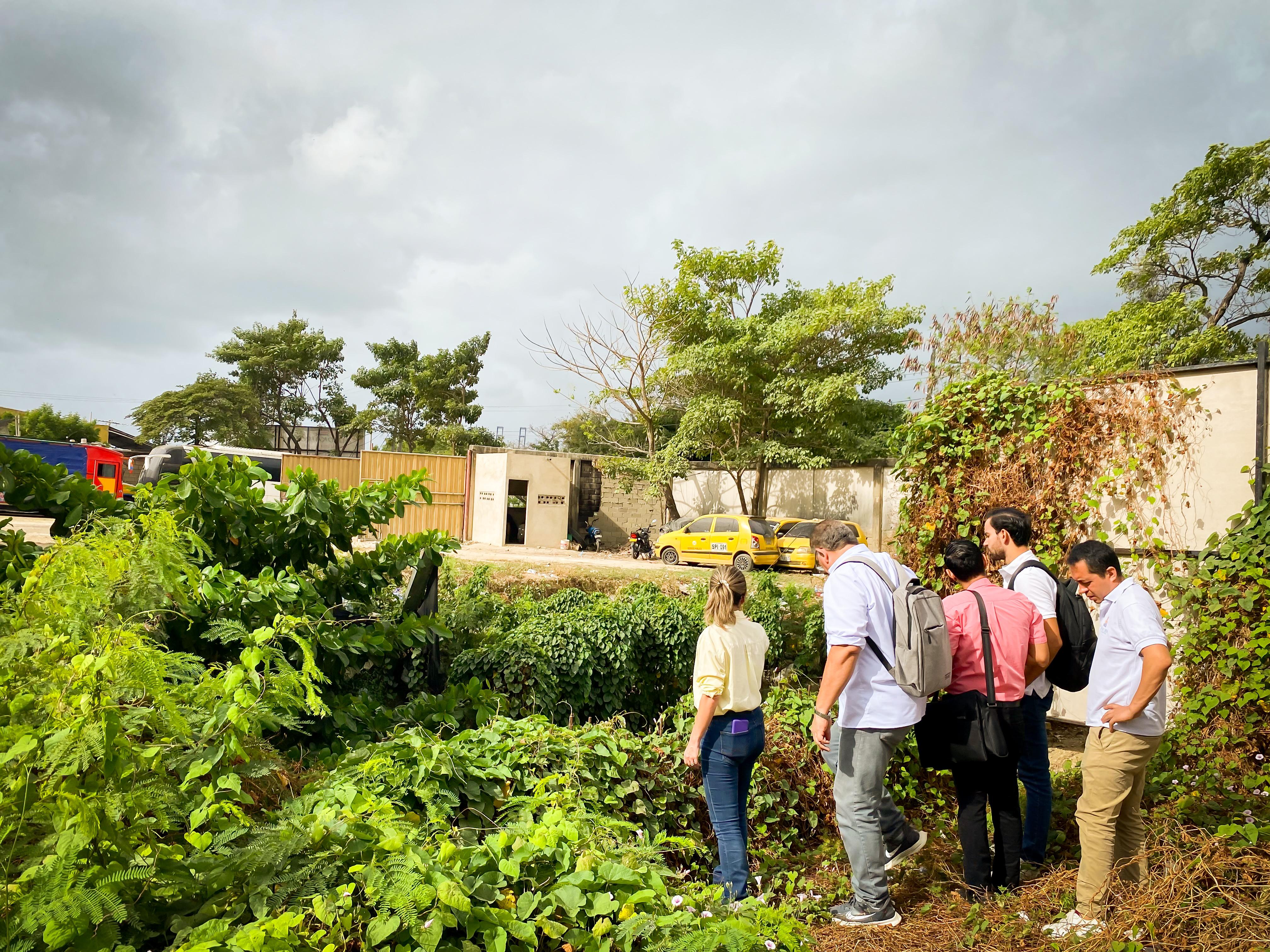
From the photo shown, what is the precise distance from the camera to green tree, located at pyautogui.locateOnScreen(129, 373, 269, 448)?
3912 centimetres

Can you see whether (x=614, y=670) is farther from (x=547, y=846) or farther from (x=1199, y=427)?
(x=1199, y=427)

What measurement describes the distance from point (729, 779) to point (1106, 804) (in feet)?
5.01

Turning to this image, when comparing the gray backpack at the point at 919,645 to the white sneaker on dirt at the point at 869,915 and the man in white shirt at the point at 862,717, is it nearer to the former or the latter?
the man in white shirt at the point at 862,717

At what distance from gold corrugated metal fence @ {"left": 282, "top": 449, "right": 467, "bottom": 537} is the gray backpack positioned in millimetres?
19351

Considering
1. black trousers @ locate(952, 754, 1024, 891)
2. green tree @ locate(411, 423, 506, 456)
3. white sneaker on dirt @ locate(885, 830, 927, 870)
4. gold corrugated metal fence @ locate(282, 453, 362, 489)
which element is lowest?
white sneaker on dirt @ locate(885, 830, 927, 870)

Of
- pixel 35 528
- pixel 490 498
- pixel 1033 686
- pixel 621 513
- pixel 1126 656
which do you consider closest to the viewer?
pixel 1126 656

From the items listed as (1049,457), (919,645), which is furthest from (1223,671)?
(919,645)

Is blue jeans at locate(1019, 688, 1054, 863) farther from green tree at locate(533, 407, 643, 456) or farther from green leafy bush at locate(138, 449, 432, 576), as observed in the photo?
green tree at locate(533, 407, 643, 456)

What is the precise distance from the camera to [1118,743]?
116 inches

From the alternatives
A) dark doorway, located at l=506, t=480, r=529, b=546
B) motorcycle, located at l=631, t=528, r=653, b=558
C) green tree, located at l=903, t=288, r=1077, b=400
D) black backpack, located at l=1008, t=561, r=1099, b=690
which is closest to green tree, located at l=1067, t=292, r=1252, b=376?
green tree, located at l=903, t=288, r=1077, b=400

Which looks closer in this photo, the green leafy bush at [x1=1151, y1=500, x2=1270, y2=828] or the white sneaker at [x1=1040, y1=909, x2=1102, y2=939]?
the white sneaker at [x1=1040, y1=909, x2=1102, y2=939]

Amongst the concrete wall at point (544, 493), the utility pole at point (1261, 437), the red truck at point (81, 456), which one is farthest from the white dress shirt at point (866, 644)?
the concrete wall at point (544, 493)

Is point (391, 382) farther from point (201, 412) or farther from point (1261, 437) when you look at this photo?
point (1261, 437)

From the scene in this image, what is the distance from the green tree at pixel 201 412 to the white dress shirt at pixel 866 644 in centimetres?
4191
